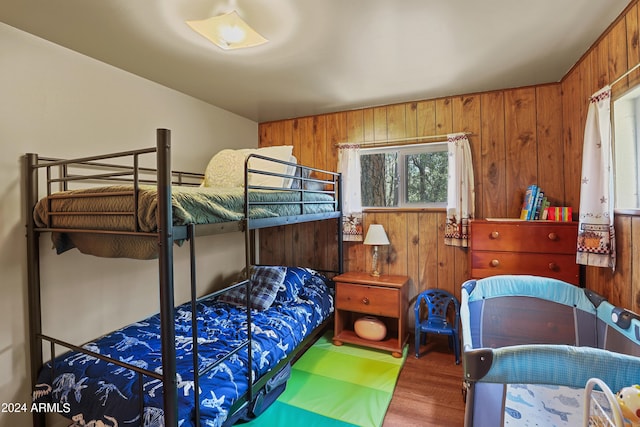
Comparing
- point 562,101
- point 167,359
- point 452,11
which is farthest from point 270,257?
point 562,101

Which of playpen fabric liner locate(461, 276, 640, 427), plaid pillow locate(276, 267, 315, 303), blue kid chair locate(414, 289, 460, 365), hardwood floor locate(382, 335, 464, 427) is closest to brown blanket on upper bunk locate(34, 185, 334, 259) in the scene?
plaid pillow locate(276, 267, 315, 303)

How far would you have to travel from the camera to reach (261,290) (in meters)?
2.57

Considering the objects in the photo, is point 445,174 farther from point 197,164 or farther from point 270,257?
point 197,164

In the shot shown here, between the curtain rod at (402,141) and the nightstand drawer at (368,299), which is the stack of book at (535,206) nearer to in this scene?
the curtain rod at (402,141)

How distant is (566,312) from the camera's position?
6.26 feet

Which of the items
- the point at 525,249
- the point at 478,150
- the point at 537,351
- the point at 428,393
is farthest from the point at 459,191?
the point at 537,351

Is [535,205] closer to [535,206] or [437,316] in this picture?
[535,206]

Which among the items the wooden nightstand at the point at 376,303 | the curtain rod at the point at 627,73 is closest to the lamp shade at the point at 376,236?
the wooden nightstand at the point at 376,303

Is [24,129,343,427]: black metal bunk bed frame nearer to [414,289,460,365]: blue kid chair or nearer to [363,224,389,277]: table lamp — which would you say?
[363,224,389,277]: table lamp

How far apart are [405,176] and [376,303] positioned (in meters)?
1.28

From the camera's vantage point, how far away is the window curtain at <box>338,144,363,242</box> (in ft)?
10.2

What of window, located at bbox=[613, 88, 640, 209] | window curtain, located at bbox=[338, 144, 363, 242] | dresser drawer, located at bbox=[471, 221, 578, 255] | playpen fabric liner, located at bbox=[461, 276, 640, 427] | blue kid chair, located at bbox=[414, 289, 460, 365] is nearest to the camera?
playpen fabric liner, located at bbox=[461, 276, 640, 427]

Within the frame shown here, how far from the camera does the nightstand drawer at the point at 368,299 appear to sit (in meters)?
2.65

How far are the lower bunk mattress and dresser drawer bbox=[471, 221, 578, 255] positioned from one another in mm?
1494
